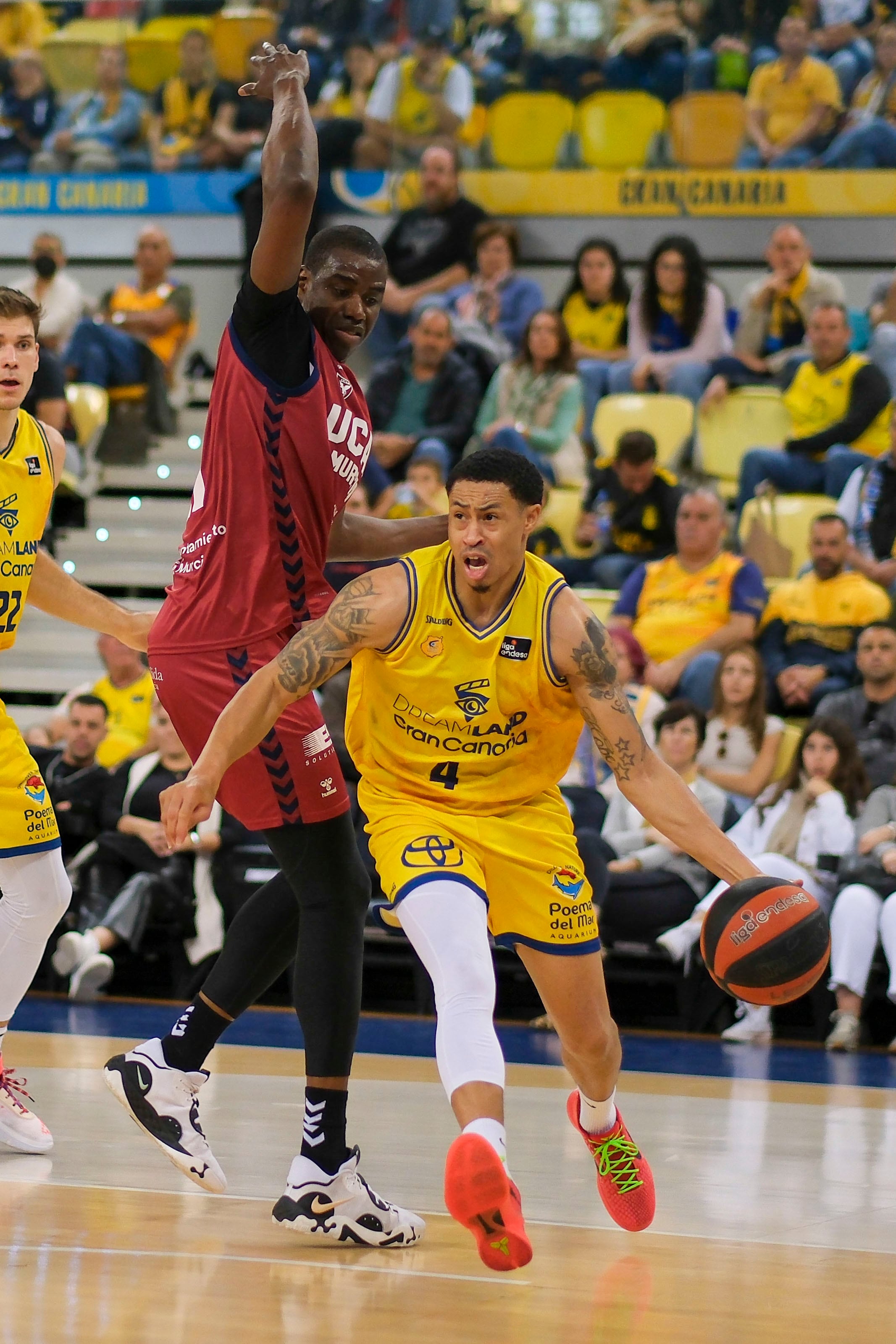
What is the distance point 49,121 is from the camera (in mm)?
14164

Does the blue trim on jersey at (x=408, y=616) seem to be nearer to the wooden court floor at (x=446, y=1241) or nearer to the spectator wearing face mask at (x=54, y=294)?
the wooden court floor at (x=446, y=1241)

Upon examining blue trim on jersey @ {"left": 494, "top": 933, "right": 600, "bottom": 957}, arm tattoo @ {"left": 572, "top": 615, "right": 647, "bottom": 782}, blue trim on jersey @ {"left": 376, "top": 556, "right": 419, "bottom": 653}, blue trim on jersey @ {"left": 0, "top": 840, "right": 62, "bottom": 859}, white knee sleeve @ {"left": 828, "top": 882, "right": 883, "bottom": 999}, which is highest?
blue trim on jersey @ {"left": 376, "top": 556, "right": 419, "bottom": 653}

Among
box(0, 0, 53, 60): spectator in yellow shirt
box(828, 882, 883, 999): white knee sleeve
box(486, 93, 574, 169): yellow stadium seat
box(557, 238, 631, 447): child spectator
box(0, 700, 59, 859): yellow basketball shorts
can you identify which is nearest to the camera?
box(0, 700, 59, 859): yellow basketball shorts

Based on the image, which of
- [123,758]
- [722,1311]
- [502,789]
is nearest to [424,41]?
[123,758]

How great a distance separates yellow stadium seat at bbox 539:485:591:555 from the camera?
10.5 m

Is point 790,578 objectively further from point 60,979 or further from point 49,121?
point 49,121

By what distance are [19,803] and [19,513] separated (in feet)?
2.55

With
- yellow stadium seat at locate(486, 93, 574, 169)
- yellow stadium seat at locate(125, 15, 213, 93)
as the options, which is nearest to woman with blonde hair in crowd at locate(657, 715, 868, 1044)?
yellow stadium seat at locate(486, 93, 574, 169)

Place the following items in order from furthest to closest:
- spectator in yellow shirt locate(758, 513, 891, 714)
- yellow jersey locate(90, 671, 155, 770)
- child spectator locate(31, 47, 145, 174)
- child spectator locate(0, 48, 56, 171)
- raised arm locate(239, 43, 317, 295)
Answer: child spectator locate(0, 48, 56, 171), child spectator locate(31, 47, 145, 174), yellow jersey locate(90, 671, 155, 770), spectator in yellow shirt locate(758, 513, 891, 714), raised arm locate(239, 43, 317, 295)

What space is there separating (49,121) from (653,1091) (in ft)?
34.1

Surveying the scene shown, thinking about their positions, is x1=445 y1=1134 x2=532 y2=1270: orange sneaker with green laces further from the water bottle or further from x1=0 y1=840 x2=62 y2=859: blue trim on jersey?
the water bottle

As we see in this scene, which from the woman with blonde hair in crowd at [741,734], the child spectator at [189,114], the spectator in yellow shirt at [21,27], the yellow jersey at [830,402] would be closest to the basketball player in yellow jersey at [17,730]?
the woman with blonde hair in crowd at [741,734]

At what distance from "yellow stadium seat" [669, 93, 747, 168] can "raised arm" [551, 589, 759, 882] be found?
7.80m

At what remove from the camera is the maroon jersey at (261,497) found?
4.01 metres
